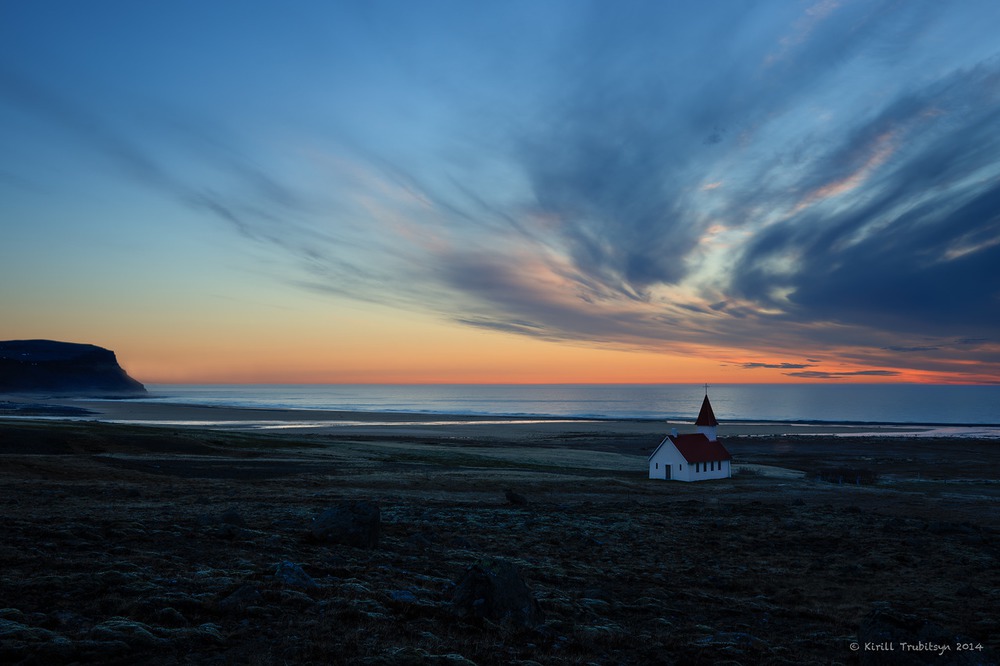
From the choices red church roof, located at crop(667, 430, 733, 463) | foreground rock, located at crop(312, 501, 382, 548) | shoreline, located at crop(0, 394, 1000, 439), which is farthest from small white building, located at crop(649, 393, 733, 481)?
shoreline, located at crop(0, 394, 1000, 439)

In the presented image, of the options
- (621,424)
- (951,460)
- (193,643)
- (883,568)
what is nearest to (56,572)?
(193,643)

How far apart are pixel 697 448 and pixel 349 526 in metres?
41.7

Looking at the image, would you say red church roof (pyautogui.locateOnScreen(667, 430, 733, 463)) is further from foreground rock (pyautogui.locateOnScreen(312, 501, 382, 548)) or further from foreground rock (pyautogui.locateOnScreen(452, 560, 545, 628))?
foreground rock (pyautogui.locateOnScreen(452, 560, 545, 628))

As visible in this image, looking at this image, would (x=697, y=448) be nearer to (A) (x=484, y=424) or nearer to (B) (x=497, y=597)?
(B) (x=497, y=597)

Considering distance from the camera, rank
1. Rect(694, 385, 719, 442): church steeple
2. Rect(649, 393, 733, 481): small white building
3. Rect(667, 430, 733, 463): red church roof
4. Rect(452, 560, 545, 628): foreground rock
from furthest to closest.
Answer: Rect(694, 385, 719, 442): church steeple
Rect(667, 430, 733, 463): red church roof
Rect(649, 393, 733, 481): small white building
Rect(452, 560, 545, 628): foreground rock

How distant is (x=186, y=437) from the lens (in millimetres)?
60844

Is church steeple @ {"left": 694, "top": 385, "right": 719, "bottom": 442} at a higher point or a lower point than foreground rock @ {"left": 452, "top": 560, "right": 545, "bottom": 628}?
higher

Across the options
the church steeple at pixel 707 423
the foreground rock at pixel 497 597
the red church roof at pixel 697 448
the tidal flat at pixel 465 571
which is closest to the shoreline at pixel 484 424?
the church steeple at pixel 707 423

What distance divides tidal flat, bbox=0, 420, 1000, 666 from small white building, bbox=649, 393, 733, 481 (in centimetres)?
786

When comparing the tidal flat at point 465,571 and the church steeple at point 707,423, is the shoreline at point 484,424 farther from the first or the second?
the tidal flat at point 465,571

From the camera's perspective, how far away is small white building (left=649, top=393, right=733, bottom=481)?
172ft

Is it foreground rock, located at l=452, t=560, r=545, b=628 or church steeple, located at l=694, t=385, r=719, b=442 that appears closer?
foreground rock, located at l=452, t=560, r=545, b=628

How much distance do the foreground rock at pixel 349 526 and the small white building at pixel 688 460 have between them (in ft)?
126

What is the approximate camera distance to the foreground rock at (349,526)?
19.4 metres
